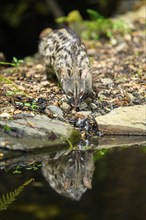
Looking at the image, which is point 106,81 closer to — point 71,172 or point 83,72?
point 83,72

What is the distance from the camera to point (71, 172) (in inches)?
183

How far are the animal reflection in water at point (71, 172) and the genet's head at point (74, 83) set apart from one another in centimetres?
86

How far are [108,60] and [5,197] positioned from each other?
4.27 metres

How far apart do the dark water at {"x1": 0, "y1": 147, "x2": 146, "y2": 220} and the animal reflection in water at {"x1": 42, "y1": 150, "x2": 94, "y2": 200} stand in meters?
0.03

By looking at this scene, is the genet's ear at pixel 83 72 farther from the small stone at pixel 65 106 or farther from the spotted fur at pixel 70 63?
the small stone at pixel 65 106

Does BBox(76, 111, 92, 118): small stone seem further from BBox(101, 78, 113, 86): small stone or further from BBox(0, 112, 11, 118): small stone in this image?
BBox(101, 78, 113, 86): small stone

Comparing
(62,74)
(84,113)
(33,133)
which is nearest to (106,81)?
(62,74)

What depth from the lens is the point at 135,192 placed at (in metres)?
4.12

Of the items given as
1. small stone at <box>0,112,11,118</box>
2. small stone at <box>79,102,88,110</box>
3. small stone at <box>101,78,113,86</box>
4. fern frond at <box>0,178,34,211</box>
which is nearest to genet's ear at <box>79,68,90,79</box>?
small stone at <box>79,102,88,110</box>

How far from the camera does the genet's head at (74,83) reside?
230 inches

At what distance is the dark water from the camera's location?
3.81 meters

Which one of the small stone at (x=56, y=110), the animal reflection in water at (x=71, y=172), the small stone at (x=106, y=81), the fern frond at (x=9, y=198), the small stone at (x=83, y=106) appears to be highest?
the small stone at (x=106, y=81)

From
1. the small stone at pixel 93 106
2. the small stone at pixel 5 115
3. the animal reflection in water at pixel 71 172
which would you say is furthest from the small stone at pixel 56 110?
the animal reflection in water at pixel 71 172

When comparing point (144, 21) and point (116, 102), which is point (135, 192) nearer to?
point (116, 102)
